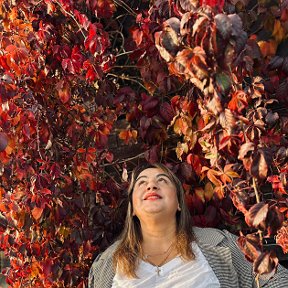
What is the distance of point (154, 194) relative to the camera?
238cm

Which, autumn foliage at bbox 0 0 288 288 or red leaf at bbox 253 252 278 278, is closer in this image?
red leaf at bbox 253 252 278 278

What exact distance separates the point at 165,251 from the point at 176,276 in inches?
5.7

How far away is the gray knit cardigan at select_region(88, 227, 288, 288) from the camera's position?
228 cm

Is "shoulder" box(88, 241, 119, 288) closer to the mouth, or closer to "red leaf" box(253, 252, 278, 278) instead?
the mouth

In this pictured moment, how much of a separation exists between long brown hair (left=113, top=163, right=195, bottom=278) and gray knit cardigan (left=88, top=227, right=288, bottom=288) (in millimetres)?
50

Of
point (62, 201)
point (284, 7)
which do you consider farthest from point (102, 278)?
point (284, 7)

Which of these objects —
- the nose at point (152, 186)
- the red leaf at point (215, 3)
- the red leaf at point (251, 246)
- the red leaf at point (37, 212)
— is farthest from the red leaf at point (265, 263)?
the red leaf at point (37, 212)

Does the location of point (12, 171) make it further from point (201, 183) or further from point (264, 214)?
point (264, 214)

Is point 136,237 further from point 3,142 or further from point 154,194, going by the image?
A: point 3,142

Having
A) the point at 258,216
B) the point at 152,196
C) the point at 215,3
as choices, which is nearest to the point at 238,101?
the point at 215,3

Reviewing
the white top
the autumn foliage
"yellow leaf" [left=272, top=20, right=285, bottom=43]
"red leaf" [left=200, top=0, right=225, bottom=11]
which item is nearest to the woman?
the white top

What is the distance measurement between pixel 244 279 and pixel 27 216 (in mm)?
923

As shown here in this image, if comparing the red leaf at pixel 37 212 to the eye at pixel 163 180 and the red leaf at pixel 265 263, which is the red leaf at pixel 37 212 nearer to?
the eye at pixel 163 180

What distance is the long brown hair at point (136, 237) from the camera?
92.2 inches
